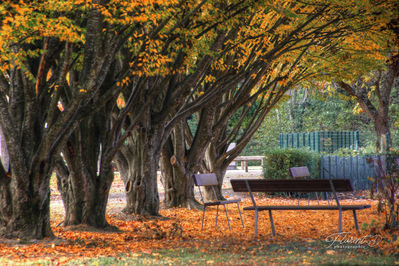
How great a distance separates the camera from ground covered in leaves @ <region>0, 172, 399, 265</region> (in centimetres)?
622

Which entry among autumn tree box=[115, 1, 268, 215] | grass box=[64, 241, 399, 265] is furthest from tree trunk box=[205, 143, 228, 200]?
grass box=[64, 241, 399, 265]

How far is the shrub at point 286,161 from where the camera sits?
17.2 meters

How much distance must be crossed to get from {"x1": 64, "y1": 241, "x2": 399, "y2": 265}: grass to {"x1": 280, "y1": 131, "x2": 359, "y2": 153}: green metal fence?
24513 mm

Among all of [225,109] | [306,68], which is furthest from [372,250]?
[306,68]

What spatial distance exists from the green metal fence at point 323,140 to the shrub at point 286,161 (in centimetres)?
1352

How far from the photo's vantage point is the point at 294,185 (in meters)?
8.80

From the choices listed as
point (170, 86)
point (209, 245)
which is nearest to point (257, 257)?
point (209, 245)

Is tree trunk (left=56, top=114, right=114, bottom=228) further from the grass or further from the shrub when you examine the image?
the shrub

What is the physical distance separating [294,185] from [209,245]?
2.08m

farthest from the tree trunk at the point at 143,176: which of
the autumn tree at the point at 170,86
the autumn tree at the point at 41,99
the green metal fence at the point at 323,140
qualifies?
the green metal fence at the point at 323,140

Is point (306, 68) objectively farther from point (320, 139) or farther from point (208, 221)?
point (320, 139)

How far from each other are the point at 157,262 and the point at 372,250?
106 inches

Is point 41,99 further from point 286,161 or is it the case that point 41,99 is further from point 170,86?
point 286,161

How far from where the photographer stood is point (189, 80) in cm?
1068
